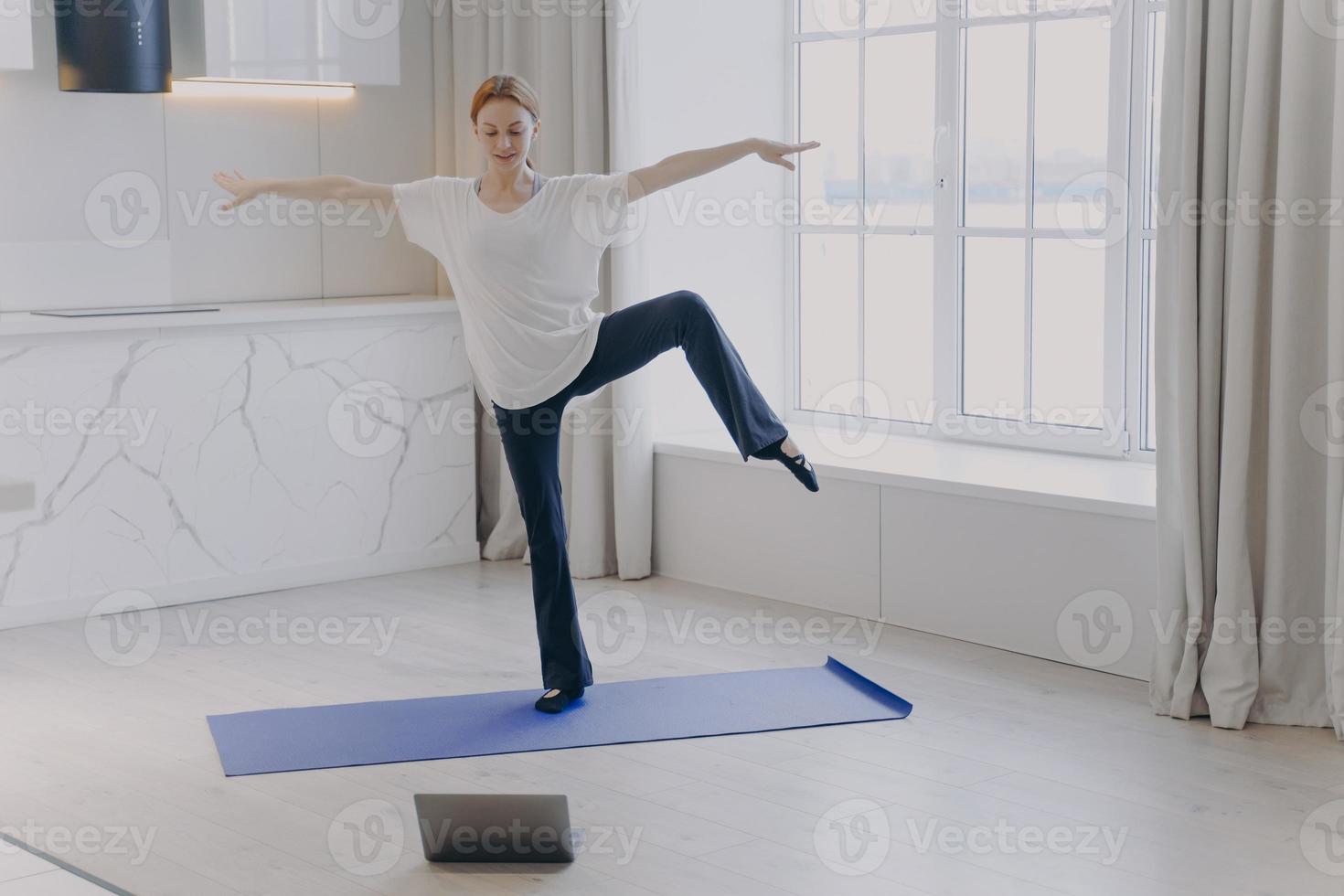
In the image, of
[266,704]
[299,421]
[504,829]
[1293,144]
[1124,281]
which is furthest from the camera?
[299,421]

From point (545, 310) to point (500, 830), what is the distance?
1.31m

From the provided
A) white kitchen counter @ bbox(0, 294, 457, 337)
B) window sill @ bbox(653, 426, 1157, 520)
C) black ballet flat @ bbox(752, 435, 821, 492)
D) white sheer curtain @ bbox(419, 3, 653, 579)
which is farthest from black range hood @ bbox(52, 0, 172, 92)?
black ballet flat @ bbox(752, 435, 821, 492)

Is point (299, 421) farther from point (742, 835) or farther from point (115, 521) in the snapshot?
point (742, 835)

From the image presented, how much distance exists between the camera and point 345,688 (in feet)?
13.5

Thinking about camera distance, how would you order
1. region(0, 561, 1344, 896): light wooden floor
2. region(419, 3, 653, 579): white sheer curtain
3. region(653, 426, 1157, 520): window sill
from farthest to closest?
region(419, 3, 653, 579): white sheer curtain
region(653, 426, 1157, 520): window sill
region(0, 561, 1344, 896): light wooden floor

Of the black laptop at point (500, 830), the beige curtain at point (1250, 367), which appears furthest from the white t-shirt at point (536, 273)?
the beige curtain at point (1250, 367)

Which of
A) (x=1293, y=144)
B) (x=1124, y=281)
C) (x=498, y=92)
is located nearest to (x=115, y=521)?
(x=498, y=92)

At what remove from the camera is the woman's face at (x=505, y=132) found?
3.70m

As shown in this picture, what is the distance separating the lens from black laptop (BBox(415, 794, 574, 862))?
9.61 feet

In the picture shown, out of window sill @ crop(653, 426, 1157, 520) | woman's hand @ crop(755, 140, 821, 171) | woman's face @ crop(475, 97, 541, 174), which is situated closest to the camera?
woman's hand @ crop(755, 140, 821, 171)

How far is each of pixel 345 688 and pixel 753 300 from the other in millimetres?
2104

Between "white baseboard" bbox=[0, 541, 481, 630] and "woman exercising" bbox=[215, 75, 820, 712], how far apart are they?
1.53 m

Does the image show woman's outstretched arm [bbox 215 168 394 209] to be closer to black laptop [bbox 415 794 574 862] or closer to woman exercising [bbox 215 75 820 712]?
woman exercising [bbox 215 75 820 712]

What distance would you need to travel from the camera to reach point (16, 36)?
4.61m
